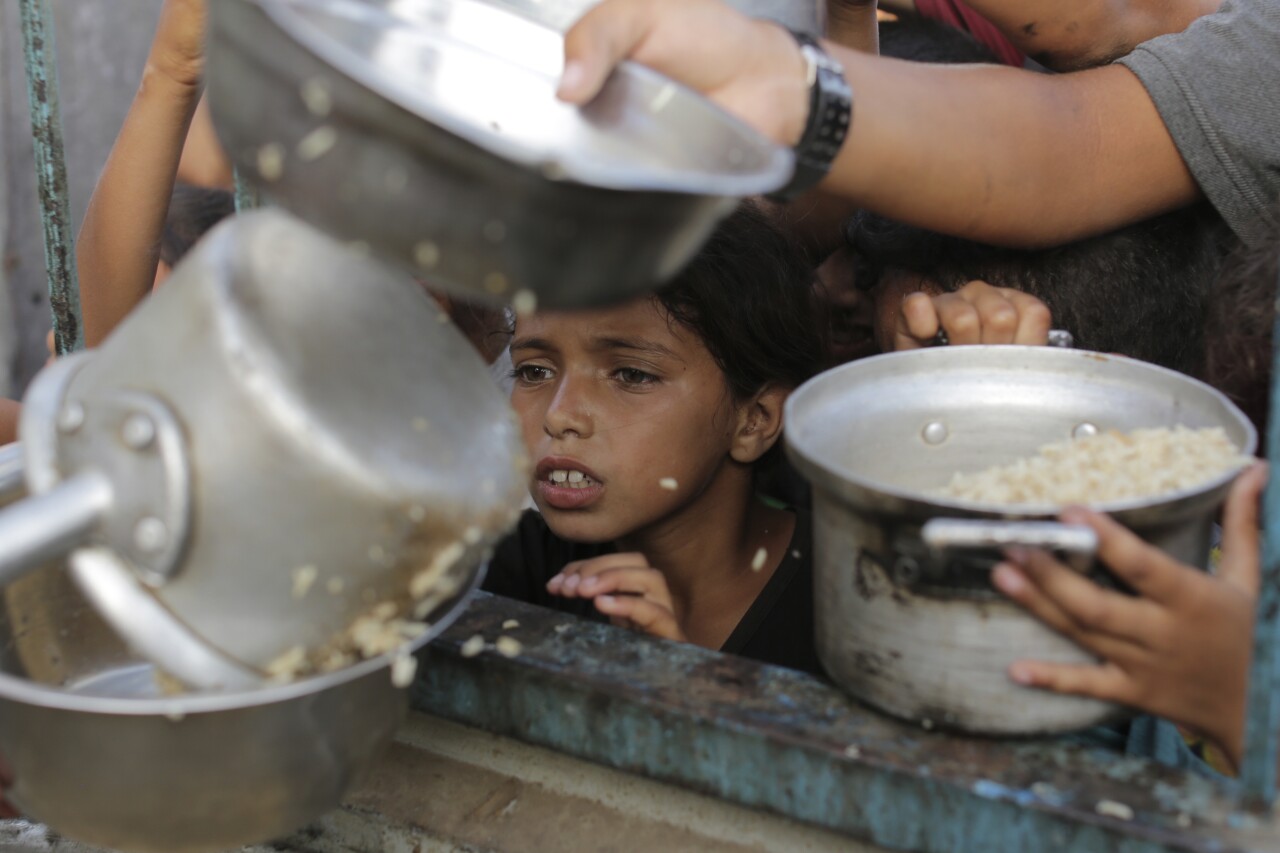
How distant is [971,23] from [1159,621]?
88.8 inches

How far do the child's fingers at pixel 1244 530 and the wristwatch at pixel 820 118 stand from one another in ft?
2.20

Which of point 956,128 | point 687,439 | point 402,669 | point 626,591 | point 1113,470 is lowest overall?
point 626,591

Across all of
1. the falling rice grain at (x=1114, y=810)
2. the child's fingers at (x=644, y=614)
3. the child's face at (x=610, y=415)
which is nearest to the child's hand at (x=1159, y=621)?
the falling rice grain at (x=1114, y=810)

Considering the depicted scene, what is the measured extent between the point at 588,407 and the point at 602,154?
106cm

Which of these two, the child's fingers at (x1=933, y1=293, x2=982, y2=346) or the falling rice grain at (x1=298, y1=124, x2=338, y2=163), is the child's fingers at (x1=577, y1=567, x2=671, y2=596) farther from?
the falling rice grain at (x1=298, y1=124, x2=338, y2=163)

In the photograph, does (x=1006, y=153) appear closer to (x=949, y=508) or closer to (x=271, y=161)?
(x=949, y=508)

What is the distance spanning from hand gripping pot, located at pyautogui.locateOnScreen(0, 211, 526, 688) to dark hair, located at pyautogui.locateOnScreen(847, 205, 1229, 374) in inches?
53.2

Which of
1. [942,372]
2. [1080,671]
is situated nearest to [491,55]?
[942,372]

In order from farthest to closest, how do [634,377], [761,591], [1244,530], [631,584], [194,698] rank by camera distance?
[761,591], [634,377], [631,584], [1244,530], [194,698]

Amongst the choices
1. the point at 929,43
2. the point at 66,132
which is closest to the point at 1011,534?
the point at 929,43

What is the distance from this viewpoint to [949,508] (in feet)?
4.15

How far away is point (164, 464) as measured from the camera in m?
1.13

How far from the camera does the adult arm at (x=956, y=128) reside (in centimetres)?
156

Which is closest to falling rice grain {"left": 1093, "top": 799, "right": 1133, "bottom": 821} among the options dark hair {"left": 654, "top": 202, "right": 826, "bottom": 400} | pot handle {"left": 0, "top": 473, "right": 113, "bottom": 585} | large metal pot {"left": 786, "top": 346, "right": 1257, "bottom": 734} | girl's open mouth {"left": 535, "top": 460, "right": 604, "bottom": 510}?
large metal pot {"left": 786, "top": 346, "right": 1257, "bottom": 734}
